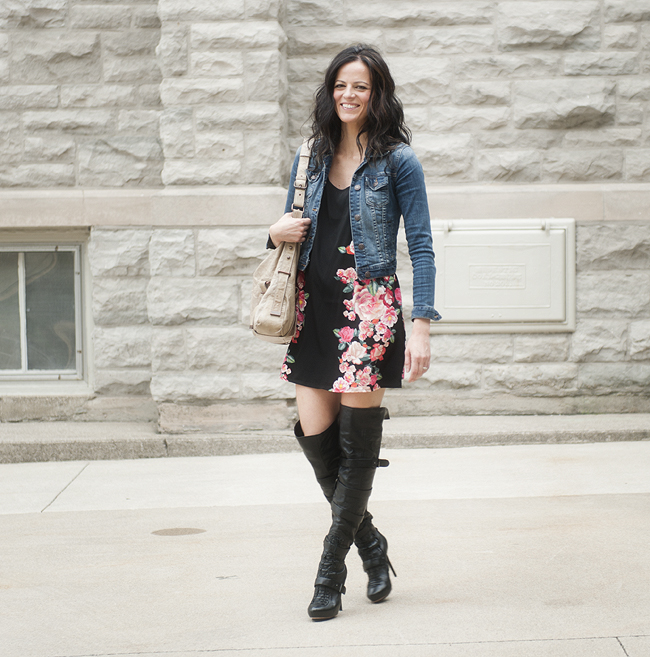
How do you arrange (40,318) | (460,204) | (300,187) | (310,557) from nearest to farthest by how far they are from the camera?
(300,187), (310,557), (460,204), (40,318)

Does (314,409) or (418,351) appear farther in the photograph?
(314,409)

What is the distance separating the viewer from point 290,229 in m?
2.69

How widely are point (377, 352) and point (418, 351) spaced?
144 mm

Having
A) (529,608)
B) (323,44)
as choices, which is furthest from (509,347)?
(529,608)

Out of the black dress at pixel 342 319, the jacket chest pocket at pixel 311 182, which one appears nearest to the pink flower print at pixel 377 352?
the black dress at pixel 342 319

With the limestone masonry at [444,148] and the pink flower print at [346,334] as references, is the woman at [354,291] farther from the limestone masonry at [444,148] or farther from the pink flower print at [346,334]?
the limestone masonry at [444,148]

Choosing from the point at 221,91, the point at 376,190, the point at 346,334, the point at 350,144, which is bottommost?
the point at 346,334

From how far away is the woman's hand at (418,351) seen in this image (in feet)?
8.70

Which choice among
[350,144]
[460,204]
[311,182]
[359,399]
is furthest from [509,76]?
[359,399]

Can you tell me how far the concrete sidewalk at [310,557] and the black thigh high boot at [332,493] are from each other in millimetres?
80

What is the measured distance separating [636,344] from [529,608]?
3.41 metres

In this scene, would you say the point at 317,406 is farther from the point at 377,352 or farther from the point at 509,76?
the point at 509,76

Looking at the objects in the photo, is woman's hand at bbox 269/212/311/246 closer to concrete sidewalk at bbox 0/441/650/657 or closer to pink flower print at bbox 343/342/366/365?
pink flower print at bbox 343/342/366/365

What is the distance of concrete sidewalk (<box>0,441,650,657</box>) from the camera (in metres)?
2.47
